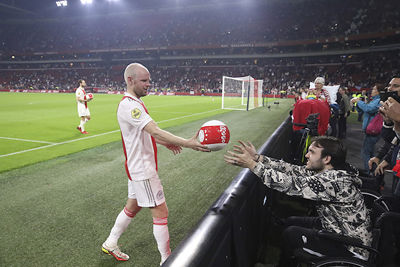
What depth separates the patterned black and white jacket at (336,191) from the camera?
2119 mm

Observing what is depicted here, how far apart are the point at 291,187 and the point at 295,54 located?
46.8 meters

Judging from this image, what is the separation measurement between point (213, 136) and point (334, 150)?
1.10 meters

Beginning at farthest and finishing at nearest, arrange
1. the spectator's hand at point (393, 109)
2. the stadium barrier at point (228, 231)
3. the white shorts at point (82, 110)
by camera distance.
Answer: the white shorts at point (82, 110)
the spectator's hand at point (393, 109)
the stadium barrier at point (228, 231)

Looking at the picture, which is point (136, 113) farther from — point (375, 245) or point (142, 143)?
point (375, 245)

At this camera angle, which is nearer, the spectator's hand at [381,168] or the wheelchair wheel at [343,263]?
the wheelchair wheel at [343,263]

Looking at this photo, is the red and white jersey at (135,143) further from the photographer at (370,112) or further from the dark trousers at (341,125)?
the dark trousers at (341,125)

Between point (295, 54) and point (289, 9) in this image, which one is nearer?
point (295, 54)

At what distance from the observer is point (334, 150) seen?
2236 mm

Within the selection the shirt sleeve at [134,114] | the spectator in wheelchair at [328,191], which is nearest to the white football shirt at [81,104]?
the shirt sleeve at [134,114]

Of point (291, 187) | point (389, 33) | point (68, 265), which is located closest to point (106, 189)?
point (68, 265)

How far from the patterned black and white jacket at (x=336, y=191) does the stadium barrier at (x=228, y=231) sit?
27 centimetres

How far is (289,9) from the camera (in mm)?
47219

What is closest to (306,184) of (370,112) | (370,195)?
(370,195)

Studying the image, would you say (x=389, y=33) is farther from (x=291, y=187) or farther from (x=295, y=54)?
(x=291, y=187)
